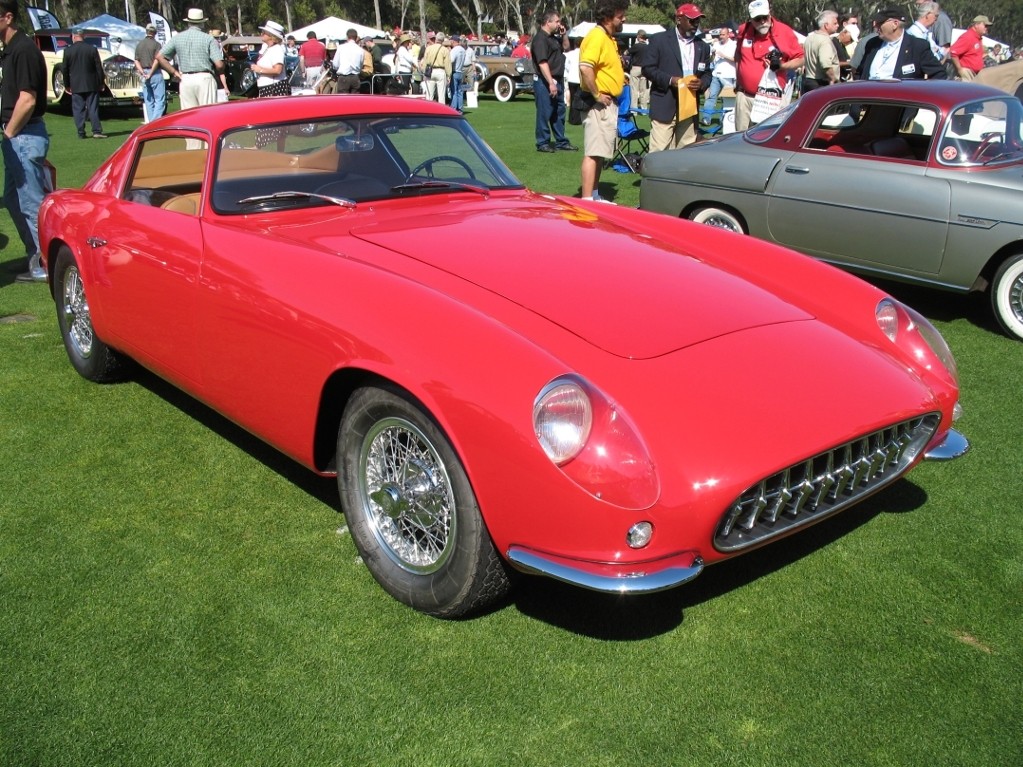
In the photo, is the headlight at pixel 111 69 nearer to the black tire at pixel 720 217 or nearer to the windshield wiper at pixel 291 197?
the black tire at pixel 720 217

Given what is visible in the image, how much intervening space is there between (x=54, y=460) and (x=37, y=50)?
3895mm

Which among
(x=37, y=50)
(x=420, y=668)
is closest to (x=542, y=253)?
(x=420, y=668)

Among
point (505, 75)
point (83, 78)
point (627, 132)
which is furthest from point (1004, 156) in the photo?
point (505, 75)

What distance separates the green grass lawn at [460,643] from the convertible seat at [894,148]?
303cm

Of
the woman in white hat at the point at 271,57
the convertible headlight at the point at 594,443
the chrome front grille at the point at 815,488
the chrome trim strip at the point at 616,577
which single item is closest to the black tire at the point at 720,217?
the chrome front grille at the point at 815,488

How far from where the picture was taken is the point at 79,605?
9.70ft

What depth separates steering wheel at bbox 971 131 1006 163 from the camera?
598cm

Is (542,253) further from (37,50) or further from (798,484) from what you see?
(37,50)

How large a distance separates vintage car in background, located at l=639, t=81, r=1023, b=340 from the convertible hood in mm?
2908

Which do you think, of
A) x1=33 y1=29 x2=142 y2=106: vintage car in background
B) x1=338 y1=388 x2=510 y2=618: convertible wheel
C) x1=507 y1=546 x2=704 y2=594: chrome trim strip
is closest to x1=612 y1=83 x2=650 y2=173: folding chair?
x1=338 y1=388 x2=510 y2=618: convertible wheel

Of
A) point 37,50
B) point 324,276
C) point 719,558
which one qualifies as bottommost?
point 719,558

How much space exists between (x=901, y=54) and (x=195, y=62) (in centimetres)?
754

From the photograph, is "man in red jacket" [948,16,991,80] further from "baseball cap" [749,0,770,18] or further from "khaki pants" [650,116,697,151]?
"khaki pants" [650,116,697,151]

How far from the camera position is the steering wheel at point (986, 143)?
598 centimetres
